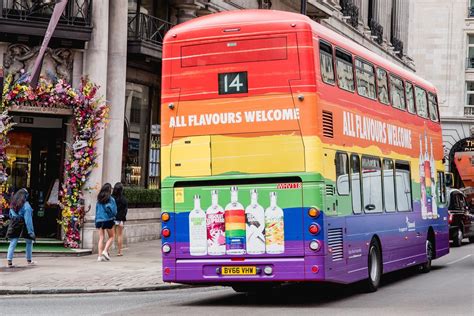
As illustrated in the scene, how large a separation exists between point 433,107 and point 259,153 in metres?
8.70

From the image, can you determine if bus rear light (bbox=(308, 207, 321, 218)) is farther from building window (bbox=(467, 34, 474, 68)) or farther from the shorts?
building window (bbox=(467, 34, 474, 68))

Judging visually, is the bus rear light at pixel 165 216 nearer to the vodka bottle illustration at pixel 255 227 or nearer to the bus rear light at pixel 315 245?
the vodka bottle illustration at pixel 255 227

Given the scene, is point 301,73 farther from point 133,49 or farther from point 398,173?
point 133,49

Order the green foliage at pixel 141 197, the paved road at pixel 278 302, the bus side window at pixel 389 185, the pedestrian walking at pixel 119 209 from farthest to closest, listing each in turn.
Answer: the green foliage at pixel 141 197
the pedestrian walking at pixel 119 209
the bus side window at pixel 389 185
the paved road at pixel 278 302

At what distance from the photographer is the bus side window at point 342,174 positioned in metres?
14.5

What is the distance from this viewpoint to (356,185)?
15453 millimetres

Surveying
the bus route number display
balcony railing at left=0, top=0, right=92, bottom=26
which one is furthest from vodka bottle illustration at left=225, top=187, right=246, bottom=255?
balcony railing at left=0, top=0, right=92, bottom=26

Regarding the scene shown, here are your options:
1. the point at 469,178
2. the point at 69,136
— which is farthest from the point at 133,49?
the point at 469,178

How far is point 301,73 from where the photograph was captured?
1380cm

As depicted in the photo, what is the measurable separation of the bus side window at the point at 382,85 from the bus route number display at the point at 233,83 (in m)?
3.85

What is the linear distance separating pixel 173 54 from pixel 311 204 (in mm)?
3263

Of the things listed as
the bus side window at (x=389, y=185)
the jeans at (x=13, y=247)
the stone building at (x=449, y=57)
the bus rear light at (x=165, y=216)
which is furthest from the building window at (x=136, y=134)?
the stone building at (x=449, y=57)

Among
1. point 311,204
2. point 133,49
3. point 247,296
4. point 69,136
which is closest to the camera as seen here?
point 311,204

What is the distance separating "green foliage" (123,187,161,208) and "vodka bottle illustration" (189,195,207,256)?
1162 cm
